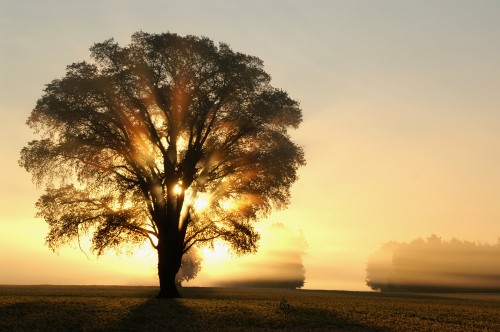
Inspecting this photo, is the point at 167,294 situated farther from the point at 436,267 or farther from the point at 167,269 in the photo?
the point at 436,267

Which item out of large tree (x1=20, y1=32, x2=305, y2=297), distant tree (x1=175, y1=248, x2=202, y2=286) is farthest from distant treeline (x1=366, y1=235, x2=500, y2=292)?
large tree (x1=20, y1=32, x2=305, y2=297)

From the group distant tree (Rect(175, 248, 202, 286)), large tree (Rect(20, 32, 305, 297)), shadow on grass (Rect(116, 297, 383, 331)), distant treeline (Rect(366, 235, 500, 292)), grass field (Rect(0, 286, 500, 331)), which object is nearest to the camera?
shadow on grass (Rect(116, 297, 383, 331))

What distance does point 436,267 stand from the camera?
388ft

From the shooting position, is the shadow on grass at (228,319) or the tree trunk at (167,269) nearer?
the shadow on grass at (228,319)

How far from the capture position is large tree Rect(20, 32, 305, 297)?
4644 cm

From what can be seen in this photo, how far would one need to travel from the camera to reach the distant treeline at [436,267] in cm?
10644

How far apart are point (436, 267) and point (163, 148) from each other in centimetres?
8525

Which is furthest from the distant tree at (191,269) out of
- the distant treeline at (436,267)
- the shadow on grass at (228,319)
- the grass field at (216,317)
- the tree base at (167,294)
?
the shadow on grass at (228,319)

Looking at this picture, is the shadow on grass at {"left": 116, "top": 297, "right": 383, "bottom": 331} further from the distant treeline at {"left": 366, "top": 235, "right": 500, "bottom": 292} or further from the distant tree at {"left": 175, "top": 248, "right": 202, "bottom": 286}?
the distant treeline at {"left": 366, "top": 235, "right": 500, "bottom": 292}

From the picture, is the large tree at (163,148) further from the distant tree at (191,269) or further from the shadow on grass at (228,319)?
the distant tree at (191,269)

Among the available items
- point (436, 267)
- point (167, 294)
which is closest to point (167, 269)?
point (167, 294)

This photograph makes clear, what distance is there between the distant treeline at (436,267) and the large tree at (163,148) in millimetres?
64395

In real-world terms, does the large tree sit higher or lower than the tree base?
higher

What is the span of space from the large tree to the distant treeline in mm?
64395
